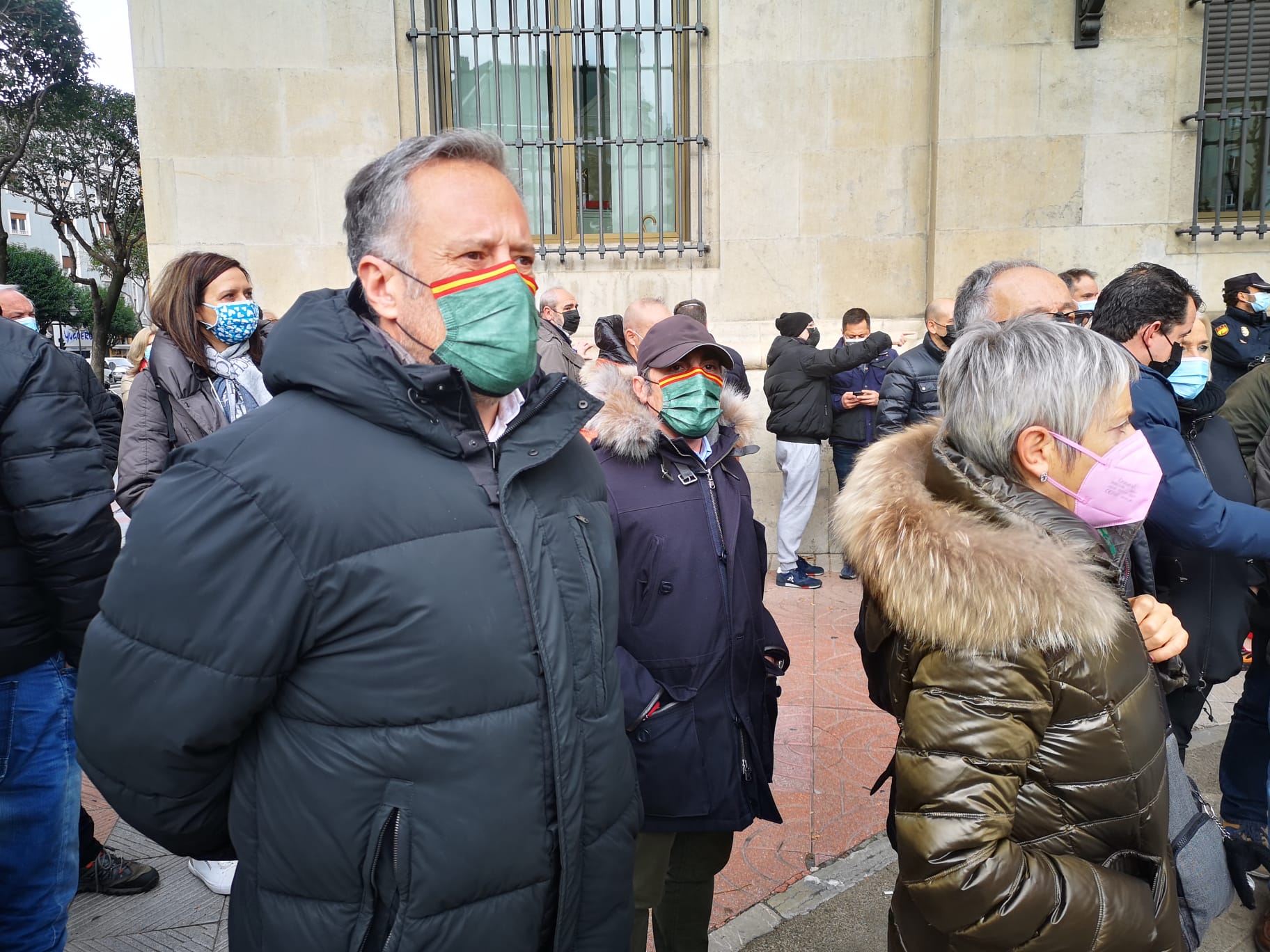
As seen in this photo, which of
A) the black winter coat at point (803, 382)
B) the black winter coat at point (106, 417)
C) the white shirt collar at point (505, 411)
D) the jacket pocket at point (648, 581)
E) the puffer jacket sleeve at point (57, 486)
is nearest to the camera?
the white shirt collar at point (505, 411)

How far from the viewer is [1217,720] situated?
4.75 meters

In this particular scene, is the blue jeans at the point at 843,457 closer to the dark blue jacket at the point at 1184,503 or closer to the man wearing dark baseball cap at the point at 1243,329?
the man wearing dark baseball cap at the point at 1243,329

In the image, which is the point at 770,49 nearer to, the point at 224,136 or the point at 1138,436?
the point at 224,136

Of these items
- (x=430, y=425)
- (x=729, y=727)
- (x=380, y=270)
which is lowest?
(x=729, y=727)

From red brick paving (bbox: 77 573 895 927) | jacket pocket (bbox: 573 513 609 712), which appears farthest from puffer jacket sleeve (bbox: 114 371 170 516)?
jacket pocket (bbox: 573 513 609 712)

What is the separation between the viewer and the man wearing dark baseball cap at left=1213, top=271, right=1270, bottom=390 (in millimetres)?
6172

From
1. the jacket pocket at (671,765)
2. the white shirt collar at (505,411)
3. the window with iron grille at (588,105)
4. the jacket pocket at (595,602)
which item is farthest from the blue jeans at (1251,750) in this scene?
the window with iron grille at (588,105)

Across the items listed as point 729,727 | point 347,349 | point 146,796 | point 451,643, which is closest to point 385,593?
point 451,643

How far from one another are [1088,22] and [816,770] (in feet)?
18.5

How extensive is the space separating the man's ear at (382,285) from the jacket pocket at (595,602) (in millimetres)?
502

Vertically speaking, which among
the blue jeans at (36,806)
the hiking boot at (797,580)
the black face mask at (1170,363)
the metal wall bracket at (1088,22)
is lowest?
the hiking boot at (797,580)

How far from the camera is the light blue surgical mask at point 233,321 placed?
3580mm

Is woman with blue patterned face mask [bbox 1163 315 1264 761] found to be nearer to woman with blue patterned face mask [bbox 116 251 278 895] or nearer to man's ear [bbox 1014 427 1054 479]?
man's ear [bbox 1014 427 1054 479]

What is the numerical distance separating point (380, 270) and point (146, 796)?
3.14 ft
